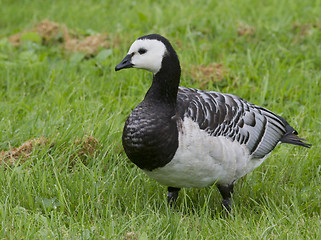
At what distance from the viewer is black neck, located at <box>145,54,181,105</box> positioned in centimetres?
408

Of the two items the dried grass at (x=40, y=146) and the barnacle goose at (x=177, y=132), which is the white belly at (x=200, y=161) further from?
the dried grass at (x=40, y=146)

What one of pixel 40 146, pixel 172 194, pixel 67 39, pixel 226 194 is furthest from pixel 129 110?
pixel 67 39

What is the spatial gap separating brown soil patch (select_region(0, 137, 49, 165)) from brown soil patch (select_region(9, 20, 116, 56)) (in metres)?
2.56

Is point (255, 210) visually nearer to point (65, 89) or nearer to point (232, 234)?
point (232, 234)

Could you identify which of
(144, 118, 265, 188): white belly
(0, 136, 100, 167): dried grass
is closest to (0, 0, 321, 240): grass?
(0, 136, 100, 167): dried grass

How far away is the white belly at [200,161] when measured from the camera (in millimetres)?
3980

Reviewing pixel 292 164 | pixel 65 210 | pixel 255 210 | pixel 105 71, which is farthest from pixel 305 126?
pixel 65 210

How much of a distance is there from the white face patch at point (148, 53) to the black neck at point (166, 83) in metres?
0.07

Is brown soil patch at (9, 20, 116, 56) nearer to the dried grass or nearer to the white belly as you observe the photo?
the dried grass

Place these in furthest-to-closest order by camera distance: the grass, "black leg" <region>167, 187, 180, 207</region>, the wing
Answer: "black leg" <region>167, 187, 180, 207</region>
the wing
the grass

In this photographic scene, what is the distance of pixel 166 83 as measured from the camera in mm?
4109

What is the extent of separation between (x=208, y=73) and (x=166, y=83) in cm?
247

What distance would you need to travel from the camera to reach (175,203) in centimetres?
455

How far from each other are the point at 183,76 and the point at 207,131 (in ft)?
7.69
